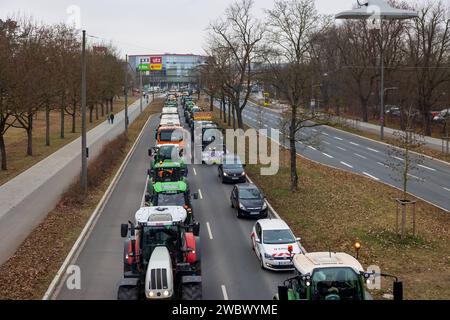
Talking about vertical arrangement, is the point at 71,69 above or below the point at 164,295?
above

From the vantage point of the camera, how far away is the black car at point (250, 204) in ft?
87.5

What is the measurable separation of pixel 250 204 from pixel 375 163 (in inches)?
796

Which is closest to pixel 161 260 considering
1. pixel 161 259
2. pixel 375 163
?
pixel 161 259

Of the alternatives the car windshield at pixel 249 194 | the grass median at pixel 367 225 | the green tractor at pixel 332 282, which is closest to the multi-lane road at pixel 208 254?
the car windshield at pixel 249 194

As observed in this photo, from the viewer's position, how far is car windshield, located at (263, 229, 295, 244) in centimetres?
2038

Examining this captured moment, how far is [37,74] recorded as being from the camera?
43.6 meters

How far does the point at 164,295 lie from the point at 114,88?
80.7 metres

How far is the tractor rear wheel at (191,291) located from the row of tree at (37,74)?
28.3 metres

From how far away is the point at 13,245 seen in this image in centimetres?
2173

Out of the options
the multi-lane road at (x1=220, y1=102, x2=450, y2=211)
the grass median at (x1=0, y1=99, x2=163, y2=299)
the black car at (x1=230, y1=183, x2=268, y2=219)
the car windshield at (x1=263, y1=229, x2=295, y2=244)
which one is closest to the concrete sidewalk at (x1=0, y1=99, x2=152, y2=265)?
the grass median at (x1=0, y1=99, x2=163, y2=299)
